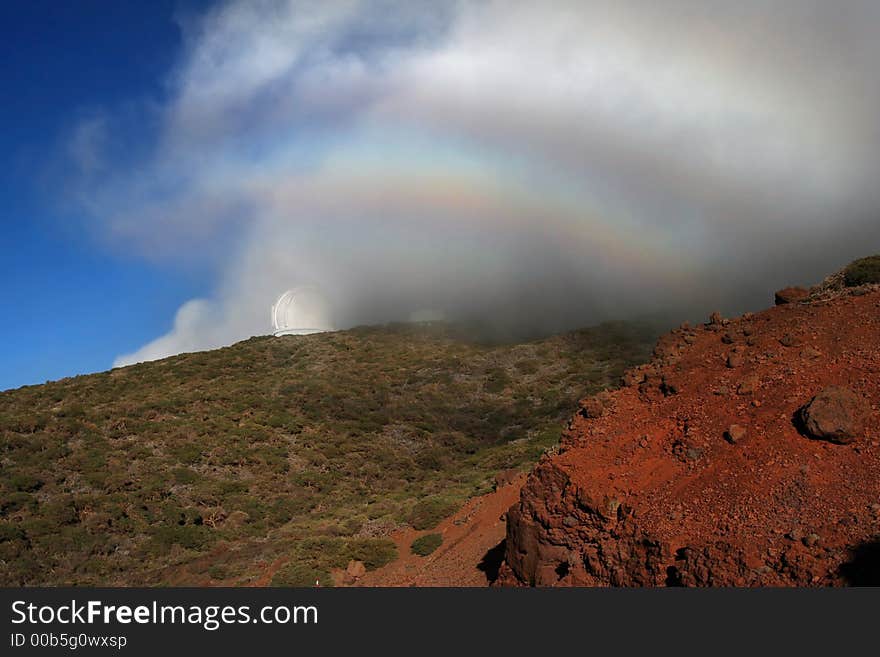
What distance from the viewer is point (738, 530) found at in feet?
23.7

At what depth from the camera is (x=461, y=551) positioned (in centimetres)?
1515

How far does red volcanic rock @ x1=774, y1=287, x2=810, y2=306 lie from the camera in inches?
503

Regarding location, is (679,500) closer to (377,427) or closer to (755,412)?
(755,412)

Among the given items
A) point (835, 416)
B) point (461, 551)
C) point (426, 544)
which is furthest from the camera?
point (426, 544)

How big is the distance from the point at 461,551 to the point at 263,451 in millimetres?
17814

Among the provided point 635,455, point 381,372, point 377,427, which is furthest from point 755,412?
point 381,372

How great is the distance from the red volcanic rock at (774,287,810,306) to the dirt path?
8.43m

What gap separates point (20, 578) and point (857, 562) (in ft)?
73.2

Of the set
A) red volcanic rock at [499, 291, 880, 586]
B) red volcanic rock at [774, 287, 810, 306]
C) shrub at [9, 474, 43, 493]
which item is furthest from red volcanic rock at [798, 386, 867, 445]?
shrub at [9, 474, 43, 493]

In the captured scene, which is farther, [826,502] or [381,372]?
[381,372]

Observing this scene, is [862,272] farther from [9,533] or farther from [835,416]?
[9,533]

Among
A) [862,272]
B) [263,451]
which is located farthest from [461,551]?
[263,451]

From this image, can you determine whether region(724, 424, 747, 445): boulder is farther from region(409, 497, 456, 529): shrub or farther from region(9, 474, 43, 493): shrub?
region(9, 474, 43, 493): shrub

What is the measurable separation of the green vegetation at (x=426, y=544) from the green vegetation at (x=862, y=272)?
12.6 m
